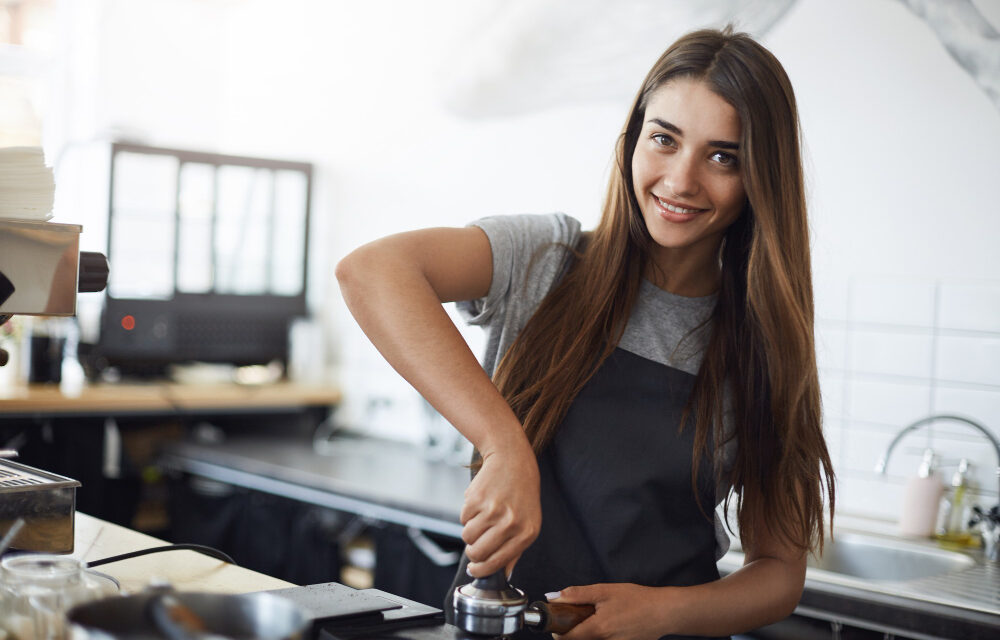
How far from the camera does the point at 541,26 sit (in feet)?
10.4

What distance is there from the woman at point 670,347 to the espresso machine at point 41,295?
13.2 inches

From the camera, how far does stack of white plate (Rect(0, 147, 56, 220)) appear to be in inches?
46.8

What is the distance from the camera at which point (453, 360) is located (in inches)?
46.1

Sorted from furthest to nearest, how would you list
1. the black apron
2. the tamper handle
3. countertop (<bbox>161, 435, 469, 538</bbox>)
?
countertop (<bbox>161, 435, 469, 538</bbox>), the black apron, the tamper handle

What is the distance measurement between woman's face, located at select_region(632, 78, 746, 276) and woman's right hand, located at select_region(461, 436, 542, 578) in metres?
0.44

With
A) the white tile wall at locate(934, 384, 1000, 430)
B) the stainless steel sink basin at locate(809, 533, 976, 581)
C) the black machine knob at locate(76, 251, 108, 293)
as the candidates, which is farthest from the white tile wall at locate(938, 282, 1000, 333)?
the black machine knob at locate(76, 251, 108, 293)

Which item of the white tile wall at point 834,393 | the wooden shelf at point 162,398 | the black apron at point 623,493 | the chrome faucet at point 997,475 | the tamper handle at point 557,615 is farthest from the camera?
the wooden shelf at point 162,398

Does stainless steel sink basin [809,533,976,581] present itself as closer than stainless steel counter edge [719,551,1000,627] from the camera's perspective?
No

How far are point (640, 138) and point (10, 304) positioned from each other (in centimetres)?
83

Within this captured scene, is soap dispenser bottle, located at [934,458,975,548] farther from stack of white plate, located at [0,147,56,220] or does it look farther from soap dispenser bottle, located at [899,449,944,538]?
stack of white plate, located at [0,147,56,220]

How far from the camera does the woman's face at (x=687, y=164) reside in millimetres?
1294

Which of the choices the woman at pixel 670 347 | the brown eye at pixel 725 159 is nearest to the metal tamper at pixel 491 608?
the woman at pixel 670 347

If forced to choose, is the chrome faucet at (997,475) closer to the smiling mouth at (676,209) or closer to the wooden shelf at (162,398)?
the smiling mouth at (676,209)

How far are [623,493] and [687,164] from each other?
459 mm
